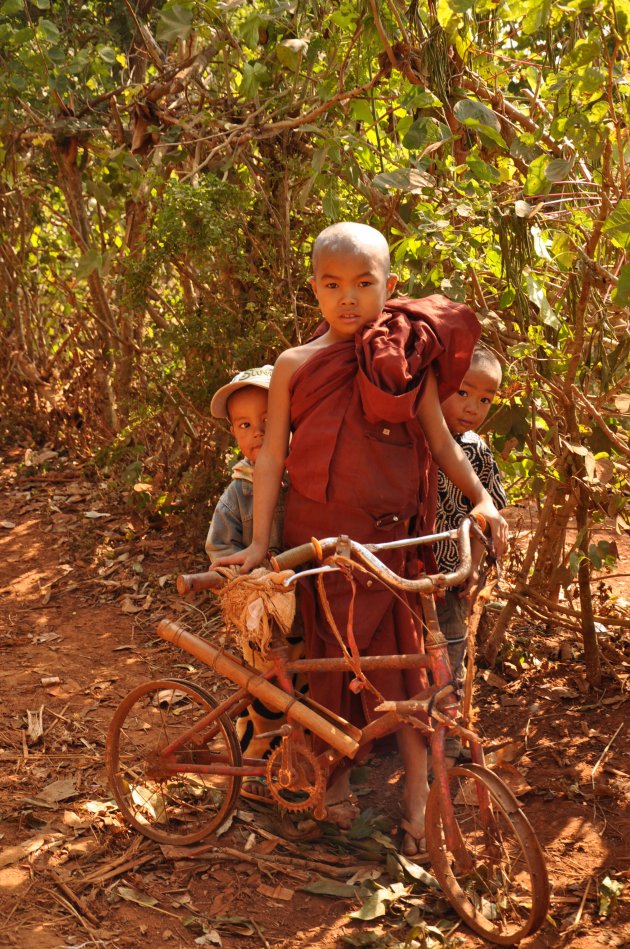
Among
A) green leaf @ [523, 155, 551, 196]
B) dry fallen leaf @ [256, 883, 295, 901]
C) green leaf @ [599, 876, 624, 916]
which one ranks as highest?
green leaf @ [523, 155, 551, 196]

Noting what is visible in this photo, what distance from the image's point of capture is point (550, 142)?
349 centimetres

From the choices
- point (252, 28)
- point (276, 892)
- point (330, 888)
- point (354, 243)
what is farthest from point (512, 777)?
point (252, 28)

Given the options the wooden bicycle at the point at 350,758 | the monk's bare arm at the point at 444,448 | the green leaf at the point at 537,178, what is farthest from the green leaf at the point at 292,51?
the wooden bicycle at the point at 350,758

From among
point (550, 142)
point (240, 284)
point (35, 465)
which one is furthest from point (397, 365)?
point (35, 465)

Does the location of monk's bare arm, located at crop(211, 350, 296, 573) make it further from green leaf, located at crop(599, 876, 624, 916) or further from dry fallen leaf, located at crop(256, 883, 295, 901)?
green leaf, located at crop(599, 876, 624, 916)

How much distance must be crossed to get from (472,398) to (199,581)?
113 cm

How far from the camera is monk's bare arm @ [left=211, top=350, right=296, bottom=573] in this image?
2973 millimetres

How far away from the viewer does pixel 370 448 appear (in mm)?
2891

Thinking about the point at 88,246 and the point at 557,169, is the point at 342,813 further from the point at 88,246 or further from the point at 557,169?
the point at 88,246

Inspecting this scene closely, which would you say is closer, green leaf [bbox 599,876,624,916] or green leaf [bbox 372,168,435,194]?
green leaf [bbox 599,876,624,916]

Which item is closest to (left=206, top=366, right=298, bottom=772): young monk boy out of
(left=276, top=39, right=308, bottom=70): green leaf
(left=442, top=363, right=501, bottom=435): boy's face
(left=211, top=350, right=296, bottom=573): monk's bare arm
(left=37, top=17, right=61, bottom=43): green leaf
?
(left=211, top=350, right=296, bottom=573): monk's bare arm

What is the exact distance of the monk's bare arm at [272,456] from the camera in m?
2.97

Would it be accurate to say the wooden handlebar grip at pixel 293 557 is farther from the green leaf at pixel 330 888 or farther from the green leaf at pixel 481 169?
the green leaf at pixel 481 169

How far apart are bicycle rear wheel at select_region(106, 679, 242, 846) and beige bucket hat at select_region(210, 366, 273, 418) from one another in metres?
0.88
